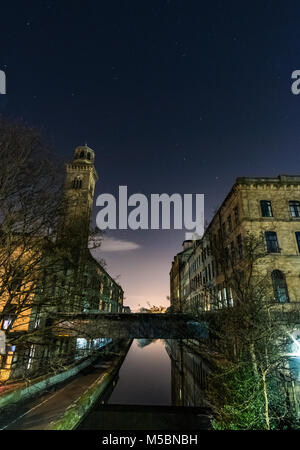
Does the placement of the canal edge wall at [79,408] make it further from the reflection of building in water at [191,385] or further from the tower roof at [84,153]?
the tower roof at [84,153]

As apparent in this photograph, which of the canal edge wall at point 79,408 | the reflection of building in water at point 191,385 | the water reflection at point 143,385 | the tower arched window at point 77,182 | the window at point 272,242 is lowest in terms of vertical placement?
the water reflection at point 143,385

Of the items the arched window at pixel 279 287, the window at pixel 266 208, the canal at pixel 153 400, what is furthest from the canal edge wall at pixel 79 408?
the window at pixel 266 208

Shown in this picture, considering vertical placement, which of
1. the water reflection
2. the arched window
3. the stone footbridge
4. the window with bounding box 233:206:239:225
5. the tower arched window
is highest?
Result: the tower arched window

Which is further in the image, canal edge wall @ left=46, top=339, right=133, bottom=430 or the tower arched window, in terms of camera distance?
the tower arched window

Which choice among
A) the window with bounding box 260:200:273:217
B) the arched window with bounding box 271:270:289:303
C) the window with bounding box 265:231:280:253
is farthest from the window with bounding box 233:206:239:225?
the arched window with bounding box 271:270:289:303

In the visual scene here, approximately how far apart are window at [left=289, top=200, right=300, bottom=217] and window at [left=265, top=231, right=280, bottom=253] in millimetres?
3478

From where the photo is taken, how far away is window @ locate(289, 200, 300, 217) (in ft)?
76.9

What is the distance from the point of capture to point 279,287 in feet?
67.6

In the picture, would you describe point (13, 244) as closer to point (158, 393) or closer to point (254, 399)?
point (254, 399)

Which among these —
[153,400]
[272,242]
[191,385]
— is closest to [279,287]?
[272,242]

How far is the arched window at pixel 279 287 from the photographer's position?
20156 mm

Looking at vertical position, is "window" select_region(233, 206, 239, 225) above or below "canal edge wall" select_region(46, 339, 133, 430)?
above

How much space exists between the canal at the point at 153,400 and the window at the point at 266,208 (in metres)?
17.9

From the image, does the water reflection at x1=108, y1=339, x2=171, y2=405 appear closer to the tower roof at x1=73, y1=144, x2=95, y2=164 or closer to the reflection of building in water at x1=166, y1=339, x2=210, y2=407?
the reflection of building in water at x1=166, y1=339, x2=210, y2=407
